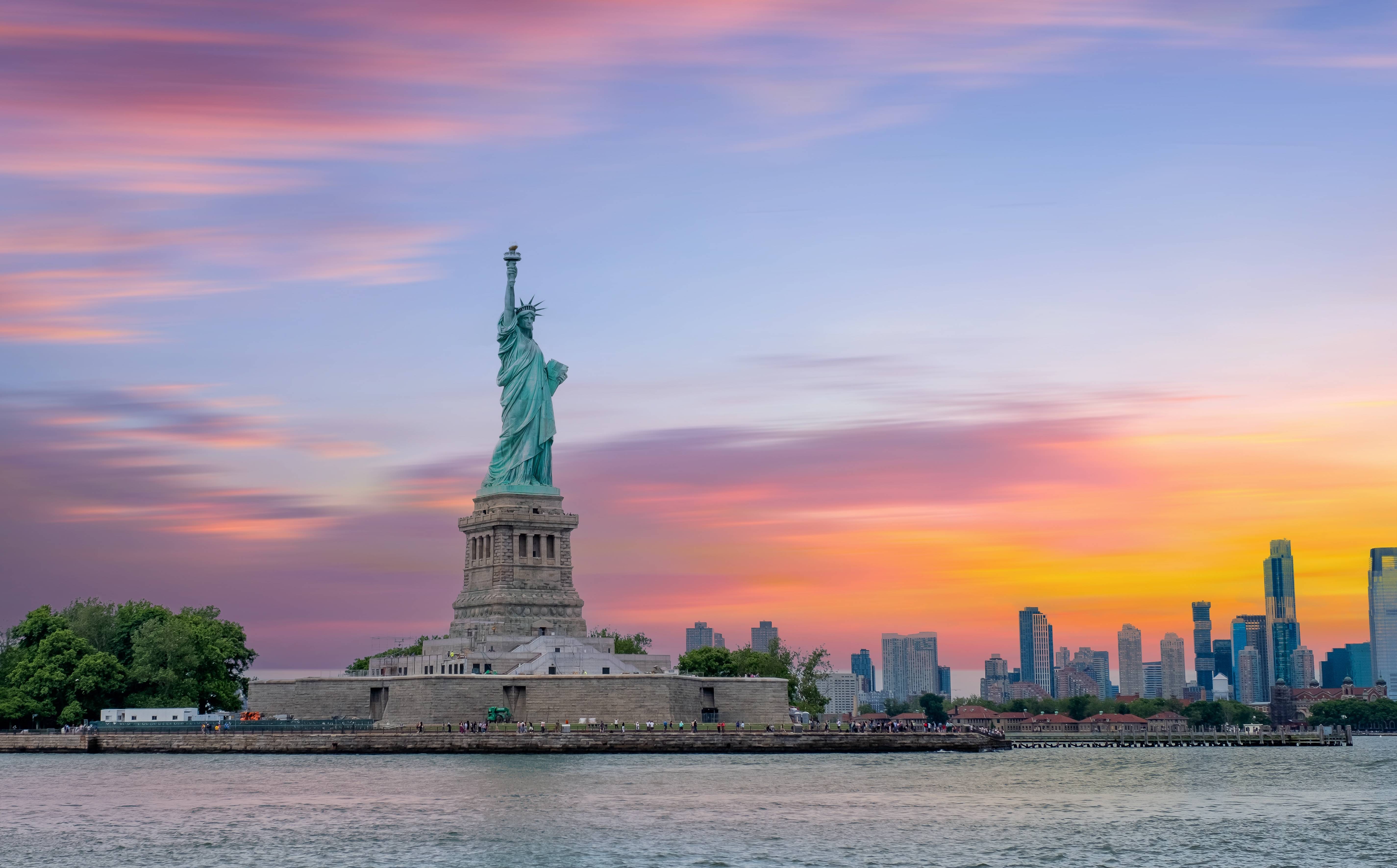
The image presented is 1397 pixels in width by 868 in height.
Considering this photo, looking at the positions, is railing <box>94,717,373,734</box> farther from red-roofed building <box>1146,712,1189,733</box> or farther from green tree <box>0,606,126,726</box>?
red-roofed building <box>1146,712,1189,733</box>

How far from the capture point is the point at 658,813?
60500mm

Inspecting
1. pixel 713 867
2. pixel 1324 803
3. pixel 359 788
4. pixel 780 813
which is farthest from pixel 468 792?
pixel 1324 803

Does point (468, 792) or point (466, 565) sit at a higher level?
point (466, 565)

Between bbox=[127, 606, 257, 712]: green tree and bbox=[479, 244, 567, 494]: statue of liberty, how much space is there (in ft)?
63.9

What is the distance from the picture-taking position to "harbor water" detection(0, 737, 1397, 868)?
169 feet

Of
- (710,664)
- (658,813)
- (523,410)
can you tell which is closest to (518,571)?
(523,410)

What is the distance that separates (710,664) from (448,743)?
105 ft

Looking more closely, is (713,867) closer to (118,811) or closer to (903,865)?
(903,865)

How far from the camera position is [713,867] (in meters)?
48.4

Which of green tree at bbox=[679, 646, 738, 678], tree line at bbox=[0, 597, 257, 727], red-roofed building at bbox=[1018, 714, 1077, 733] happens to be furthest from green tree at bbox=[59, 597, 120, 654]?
red-roofed building at bbox=[1018, 714, 1077, 733]

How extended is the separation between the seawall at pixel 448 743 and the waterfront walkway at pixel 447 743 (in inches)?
1.6

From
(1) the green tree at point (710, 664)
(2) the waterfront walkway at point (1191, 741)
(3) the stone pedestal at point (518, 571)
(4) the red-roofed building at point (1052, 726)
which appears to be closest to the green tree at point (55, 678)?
(3) the stone pedestal at point (518, 571)

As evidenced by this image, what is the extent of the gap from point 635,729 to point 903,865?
41.8 meters

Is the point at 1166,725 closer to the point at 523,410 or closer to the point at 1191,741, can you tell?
the point at 1191,741
